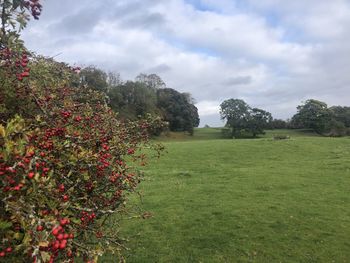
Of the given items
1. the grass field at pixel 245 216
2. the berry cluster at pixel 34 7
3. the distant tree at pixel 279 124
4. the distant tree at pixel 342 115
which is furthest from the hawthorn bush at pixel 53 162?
the distant tree at pixel 279 124

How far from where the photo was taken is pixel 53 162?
15.0 ft

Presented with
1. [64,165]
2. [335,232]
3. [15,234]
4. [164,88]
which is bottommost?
[335,232]

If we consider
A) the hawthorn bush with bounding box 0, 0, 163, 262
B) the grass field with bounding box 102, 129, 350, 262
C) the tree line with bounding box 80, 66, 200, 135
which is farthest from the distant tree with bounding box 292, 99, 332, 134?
the hawthorn bush with bounding box 0, 0, 163, 262

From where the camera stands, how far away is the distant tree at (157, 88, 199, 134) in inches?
3568

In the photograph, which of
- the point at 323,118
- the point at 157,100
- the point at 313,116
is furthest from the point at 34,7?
Answer: the point at 313,116

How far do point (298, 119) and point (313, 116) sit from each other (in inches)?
227

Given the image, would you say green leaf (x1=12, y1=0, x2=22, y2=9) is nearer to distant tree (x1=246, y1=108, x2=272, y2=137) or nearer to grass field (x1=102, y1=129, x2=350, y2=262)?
grass field (x1=102, y1=129, x2=350, y2=262)

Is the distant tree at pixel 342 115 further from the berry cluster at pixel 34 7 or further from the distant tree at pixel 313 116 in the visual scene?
the berry cluster at pixel 34 7

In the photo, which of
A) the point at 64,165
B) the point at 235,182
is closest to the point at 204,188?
the point at 235,182

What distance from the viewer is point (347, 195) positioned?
19906 millimetres

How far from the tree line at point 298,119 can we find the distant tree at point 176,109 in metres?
9.66

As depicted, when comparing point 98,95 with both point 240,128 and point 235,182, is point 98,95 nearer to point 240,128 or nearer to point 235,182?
point 235,182

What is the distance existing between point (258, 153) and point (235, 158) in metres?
3.48

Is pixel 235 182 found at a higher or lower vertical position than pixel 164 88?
lower
